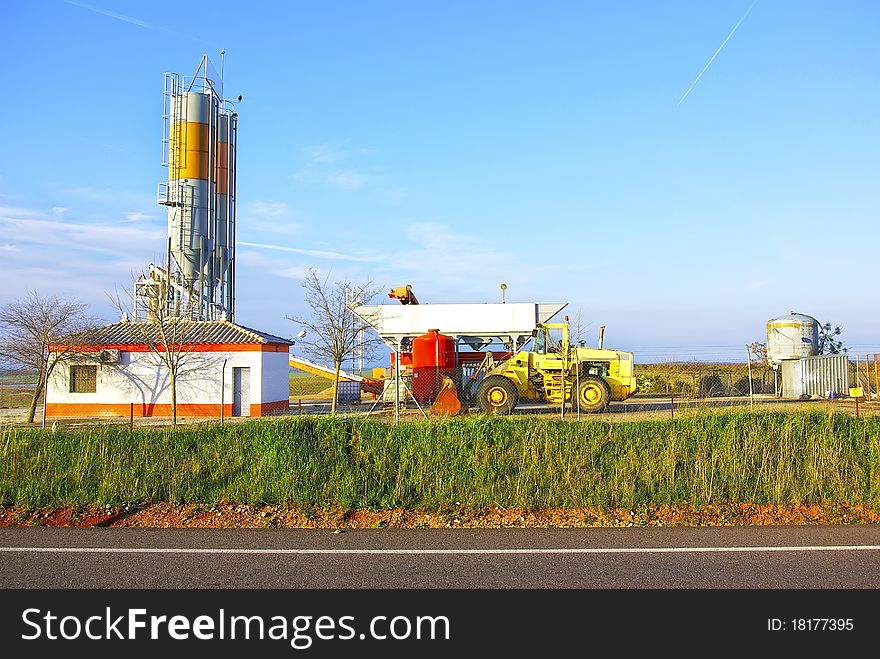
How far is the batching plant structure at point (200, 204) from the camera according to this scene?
3644cm

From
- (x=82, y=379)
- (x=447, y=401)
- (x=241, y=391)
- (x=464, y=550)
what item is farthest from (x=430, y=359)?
(x=464, y=550)

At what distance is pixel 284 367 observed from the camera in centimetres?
3072

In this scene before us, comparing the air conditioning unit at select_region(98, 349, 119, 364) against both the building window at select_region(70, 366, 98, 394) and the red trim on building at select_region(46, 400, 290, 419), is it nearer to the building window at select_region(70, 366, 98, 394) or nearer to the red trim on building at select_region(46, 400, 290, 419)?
the building window at select_region(70, 366, 98, 394)

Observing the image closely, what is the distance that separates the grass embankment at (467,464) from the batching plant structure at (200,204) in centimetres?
2535

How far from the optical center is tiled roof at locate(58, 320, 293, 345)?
28.2m

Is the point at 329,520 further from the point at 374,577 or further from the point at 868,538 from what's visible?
the point at 868,538

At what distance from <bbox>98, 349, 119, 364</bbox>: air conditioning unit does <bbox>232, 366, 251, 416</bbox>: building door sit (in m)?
4.30

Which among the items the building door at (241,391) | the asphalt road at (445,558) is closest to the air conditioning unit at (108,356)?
the building door at (241,391)

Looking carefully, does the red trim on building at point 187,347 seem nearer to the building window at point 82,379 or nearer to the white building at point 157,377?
the white building at point 157,377

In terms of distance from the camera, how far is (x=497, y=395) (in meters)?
24.1

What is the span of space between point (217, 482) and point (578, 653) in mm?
6521

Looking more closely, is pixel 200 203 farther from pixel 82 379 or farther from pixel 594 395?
pixel 594 395

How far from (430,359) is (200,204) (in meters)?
16.1

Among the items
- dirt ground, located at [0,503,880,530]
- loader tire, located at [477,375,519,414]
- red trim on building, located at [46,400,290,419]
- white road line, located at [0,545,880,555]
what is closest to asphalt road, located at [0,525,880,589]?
white road line, located at [0,545,880,555]
